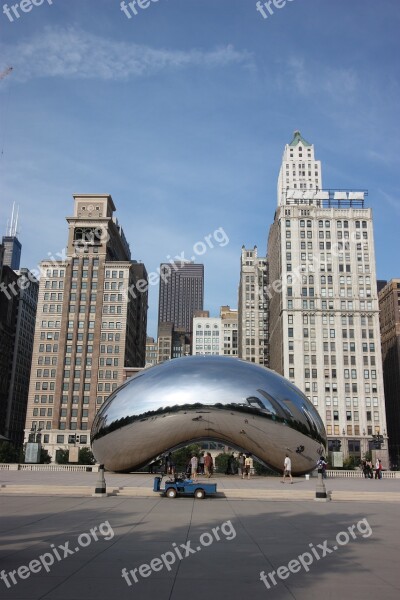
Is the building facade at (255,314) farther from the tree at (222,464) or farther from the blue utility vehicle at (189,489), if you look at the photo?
the blue utility vehicle at (189,489)

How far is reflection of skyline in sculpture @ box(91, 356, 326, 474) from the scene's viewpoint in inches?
926

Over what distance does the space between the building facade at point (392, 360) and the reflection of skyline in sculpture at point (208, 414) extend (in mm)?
99904

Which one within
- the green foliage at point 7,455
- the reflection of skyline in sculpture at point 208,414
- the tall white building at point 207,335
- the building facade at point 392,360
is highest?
the tall white building at point 207,335

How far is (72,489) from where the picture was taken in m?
20.1

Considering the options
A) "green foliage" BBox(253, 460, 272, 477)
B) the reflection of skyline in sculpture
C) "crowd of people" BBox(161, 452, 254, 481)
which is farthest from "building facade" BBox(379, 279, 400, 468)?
the reflection of skyline in sculpture

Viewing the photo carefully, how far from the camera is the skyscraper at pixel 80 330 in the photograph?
342 ft

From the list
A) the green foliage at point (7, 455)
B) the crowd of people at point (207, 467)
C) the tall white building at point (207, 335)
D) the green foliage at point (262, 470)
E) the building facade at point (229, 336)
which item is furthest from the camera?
the tall white building at point (207, 335)

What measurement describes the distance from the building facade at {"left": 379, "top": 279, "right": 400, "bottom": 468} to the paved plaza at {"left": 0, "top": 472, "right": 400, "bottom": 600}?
111384 millimetres

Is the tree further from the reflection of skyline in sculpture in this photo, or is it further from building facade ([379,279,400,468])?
building facade ([379,279,400,468])

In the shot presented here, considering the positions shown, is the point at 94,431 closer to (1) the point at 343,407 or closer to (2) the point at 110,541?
(2) the point at 110,541

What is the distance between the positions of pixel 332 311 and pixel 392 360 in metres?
30.8

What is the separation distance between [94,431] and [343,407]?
81215 millimetres

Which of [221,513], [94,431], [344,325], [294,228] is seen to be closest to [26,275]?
[294,228]

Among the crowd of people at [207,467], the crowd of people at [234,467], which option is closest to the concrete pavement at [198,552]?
the crowd of people at [234,467]
